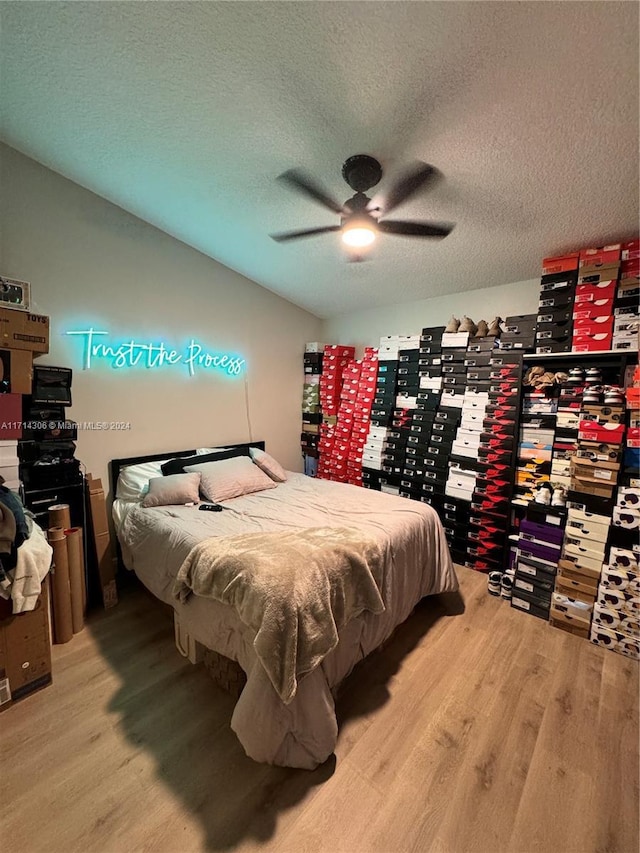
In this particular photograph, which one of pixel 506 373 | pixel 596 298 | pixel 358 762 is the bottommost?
pixel 358 762

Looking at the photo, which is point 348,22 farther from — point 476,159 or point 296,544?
point 296,544

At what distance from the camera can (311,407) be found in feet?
13.7

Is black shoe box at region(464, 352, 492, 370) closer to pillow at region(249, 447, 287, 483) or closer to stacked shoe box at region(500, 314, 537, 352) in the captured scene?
stacked shoe box at region(500, 314, 537, 352)

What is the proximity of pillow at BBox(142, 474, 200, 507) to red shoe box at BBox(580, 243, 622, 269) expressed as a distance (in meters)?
3.20

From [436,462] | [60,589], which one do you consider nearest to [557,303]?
[436,462]

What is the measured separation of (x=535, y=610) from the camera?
2.36 metres

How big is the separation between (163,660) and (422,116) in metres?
3.08

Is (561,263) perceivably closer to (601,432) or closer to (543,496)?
(601,432)

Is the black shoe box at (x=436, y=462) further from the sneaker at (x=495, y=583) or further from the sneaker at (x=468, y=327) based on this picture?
the sneaker at (x=468, y=327)

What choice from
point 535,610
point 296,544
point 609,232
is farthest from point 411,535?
point 609,232

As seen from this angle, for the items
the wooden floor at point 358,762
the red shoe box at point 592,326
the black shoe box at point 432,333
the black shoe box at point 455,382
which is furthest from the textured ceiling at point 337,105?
the wooden floor at point 358,762

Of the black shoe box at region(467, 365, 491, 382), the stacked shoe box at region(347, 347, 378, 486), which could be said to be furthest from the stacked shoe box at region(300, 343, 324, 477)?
the black shoe box at region(467, 365, 491, 382)

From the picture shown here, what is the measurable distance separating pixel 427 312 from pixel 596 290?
143cm

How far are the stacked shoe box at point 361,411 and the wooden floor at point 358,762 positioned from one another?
1937mm
